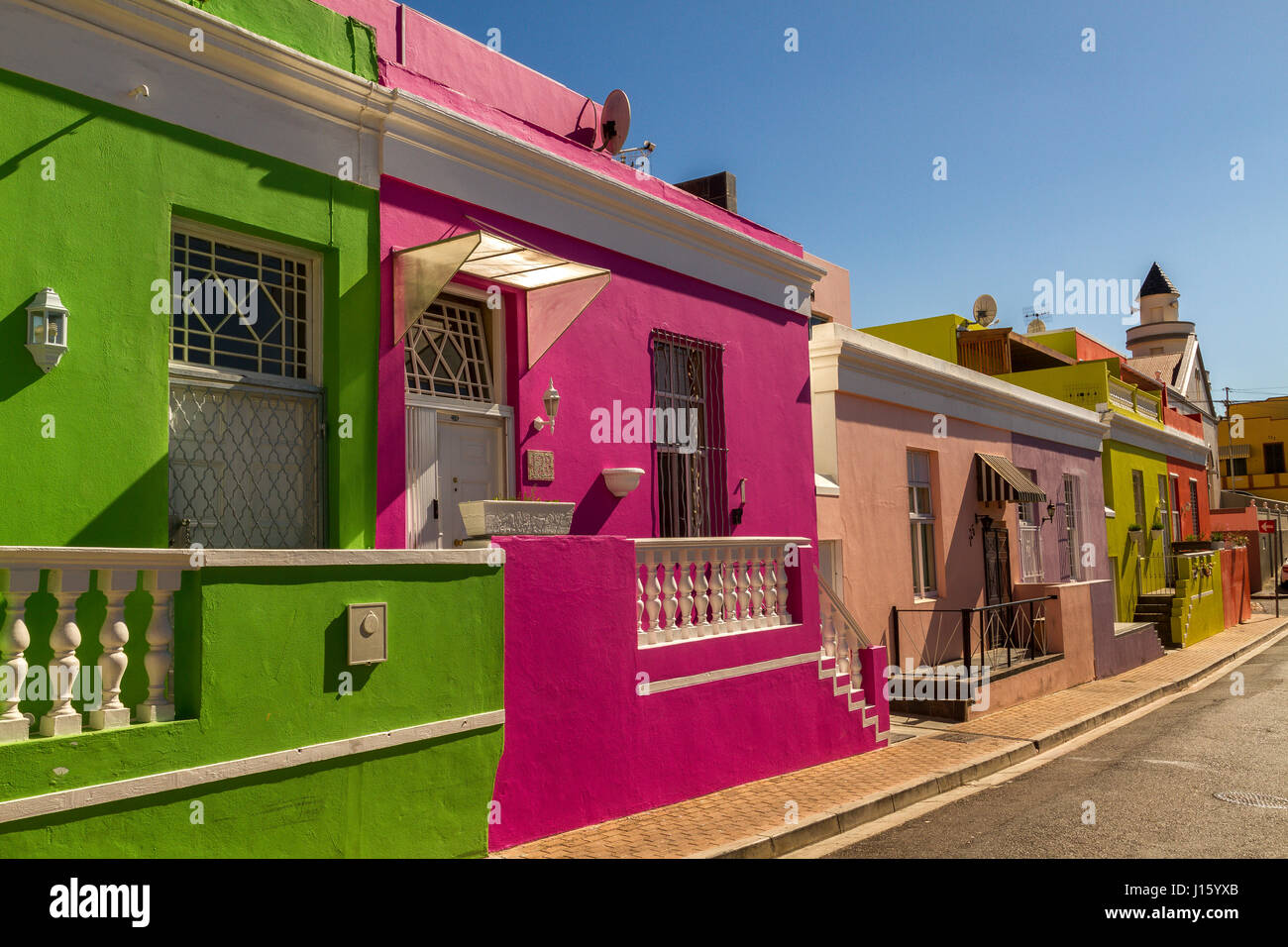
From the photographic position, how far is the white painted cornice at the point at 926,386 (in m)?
12.9

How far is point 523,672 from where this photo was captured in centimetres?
678

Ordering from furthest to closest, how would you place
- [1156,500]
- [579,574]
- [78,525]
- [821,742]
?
[1156,500]
[821,742]
[579,574]
[78,525]

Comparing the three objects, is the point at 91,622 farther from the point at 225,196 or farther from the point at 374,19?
the point at 374,19

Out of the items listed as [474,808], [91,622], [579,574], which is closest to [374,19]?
[579,574]

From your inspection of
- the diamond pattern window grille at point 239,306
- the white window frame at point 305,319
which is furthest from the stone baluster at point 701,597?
the diamond pattern window grille at point 239,306

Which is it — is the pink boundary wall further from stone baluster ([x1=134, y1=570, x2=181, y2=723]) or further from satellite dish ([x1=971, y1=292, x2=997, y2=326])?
satellite dish ([x1=971, y1=292, x2=997, y2=326])

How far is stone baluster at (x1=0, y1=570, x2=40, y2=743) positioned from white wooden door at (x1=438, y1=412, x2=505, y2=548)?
3.56 metres

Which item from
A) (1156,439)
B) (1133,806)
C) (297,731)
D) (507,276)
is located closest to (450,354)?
(507,276)

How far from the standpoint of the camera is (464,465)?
7.98 m

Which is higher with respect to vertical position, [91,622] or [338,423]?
[338,423]

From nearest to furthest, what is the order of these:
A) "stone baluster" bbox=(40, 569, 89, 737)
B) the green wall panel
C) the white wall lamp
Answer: "stone baluster" bbox=(40, 569, 89, 737), the green wall panel, the white wall lamp

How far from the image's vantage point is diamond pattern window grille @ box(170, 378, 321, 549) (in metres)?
6.19

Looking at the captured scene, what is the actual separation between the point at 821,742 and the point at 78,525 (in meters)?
6.89

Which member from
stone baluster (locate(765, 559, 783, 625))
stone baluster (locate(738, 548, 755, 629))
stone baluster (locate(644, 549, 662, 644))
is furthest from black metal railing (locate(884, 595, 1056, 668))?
stone baluster (locate(644, 549, 662, 644))
